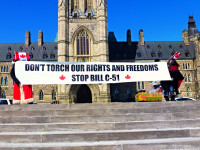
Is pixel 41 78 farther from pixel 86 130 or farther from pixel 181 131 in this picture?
pixel 181 131

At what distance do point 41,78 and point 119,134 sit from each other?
513 cm

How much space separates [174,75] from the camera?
33.2 feet

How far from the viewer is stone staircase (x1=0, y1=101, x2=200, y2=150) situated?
5.45 metres

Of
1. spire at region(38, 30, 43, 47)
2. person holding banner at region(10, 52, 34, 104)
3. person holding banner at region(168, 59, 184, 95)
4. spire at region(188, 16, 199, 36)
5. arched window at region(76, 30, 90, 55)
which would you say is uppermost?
spire at region(188, 16, 199, 36)

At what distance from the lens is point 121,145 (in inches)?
210

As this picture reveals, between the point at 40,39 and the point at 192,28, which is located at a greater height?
the point at 192,28

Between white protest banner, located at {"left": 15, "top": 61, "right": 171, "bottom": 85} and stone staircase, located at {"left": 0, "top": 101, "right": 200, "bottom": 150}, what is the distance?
1503mm

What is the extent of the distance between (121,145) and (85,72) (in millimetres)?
5072

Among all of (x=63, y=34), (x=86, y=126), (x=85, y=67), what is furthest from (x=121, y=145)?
(x=63, y=34)

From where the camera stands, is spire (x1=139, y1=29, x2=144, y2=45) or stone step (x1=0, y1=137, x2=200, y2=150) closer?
stone step (x1=0, y1=137, x2=200, y2=150)

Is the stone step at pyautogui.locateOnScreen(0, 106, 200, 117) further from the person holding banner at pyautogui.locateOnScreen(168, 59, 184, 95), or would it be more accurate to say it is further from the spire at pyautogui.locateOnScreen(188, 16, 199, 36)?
the spire at pyautogui.locateOnScreen(188, 16, 199, 36)

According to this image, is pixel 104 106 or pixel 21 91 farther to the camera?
pixel 21 91

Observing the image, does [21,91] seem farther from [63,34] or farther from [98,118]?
[63,34]

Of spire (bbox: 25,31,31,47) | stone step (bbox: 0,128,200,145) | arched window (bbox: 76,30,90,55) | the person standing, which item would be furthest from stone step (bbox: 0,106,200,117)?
spire (bbox: 25,31,31,47)
